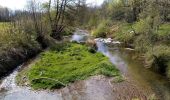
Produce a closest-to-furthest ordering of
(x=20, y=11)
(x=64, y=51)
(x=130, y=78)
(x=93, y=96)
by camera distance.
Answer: (x=93, y=96), (x=130, y=78), (x=64, y=51), (x=20, y=11)

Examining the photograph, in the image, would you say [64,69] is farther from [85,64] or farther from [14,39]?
[14,39]

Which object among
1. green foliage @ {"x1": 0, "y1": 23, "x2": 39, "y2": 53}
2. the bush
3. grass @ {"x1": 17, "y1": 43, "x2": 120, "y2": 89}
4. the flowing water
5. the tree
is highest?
the tree

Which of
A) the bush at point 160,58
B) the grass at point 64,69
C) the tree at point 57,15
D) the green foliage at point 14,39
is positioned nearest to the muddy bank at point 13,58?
the green foliage at point 14,39

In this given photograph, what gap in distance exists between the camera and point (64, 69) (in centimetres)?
2880

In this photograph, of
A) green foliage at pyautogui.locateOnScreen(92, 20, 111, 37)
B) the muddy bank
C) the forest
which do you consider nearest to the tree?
the forest

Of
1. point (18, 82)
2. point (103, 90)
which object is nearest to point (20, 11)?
point (18, 82)

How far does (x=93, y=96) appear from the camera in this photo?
2206 centimetres

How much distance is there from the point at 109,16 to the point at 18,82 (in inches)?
2207

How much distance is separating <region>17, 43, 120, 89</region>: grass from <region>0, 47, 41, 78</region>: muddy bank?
178 cm

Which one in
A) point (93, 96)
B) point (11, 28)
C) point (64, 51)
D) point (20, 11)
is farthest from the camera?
point (20, 11)

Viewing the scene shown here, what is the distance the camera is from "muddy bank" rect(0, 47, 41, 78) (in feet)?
91.7

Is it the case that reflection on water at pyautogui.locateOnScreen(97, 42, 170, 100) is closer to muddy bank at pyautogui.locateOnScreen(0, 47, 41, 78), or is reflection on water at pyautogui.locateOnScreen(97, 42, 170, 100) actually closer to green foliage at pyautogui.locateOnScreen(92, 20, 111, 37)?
muddy bank at pyautogui.locateOnScreen(0, 47, 41, 78)

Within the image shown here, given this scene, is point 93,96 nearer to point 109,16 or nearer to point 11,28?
point 11,28

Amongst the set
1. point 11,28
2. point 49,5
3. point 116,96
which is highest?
point 49,5
